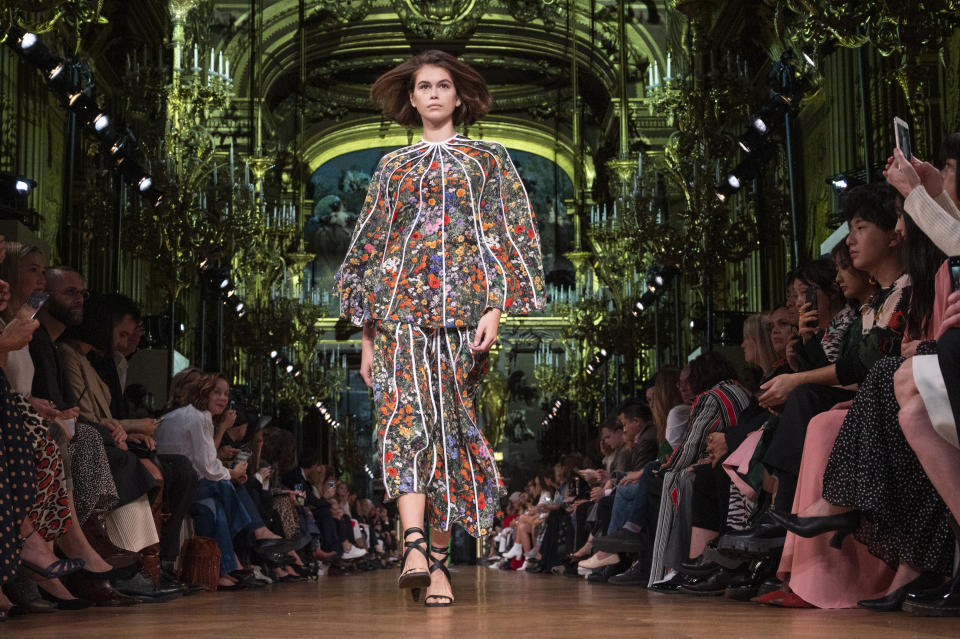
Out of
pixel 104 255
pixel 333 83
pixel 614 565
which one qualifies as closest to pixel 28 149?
pixel 104 255

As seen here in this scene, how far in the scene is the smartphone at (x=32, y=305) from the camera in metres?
3.31

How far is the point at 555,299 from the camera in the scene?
83.1 ft

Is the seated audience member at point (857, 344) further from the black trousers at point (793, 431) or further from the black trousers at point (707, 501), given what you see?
the black trousers at point (707, 501)

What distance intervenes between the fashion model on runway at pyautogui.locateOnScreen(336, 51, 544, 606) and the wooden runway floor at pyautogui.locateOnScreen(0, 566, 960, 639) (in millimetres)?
378

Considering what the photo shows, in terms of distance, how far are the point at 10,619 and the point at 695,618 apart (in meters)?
1.73

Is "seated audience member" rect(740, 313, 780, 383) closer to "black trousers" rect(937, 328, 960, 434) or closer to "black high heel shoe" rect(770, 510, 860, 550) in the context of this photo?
"black high heel shoe" rect(770, 510, 860, 550)

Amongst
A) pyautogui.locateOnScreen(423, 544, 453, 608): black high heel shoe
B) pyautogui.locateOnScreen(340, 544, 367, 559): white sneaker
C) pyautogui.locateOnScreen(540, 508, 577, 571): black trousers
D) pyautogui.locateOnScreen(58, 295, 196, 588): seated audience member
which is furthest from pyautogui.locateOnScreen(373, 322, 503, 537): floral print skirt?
pyautogui.locateOnScreen(340, 544, 367, 559): white sneaker

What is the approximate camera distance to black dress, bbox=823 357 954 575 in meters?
2.97

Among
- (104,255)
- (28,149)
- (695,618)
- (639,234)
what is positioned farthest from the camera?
(104,255)

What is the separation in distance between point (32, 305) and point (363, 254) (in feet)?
3.56

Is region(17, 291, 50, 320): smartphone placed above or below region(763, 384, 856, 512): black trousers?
above

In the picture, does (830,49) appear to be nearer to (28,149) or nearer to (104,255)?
(28,149)

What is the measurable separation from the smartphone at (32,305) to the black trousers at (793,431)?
2.04m

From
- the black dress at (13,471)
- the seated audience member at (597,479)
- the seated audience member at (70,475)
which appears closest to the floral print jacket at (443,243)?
the seated audience member at (70,475)
